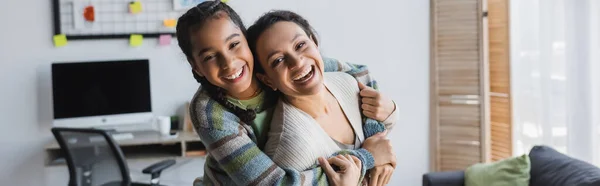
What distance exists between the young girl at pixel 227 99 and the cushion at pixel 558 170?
1.91 metres

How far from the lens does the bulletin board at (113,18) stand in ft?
11.4

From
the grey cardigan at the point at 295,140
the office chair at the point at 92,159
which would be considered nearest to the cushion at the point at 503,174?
the office chair at the point at 92,159

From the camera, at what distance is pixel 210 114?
36.8 inches

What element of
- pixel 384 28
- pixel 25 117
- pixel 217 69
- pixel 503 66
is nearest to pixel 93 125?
pixel 25 117

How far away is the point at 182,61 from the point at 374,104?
97.4 inches

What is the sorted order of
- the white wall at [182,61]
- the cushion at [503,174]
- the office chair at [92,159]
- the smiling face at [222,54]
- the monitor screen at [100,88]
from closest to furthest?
the smiling face at [222,54]
the cushion at [503,174]
the office chair at [92,159]
the monitor screen at [100,88]
the white wall at [182,61]

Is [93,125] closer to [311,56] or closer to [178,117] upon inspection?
[178,117]

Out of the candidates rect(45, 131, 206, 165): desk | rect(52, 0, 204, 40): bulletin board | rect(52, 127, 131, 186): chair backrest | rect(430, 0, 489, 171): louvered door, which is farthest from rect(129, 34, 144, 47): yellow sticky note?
rect(430, 0, 489, 171): louvered door

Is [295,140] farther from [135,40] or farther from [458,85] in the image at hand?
[458,85]

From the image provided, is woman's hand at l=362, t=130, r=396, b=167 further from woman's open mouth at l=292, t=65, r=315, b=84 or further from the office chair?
the office chair

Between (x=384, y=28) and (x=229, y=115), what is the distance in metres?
3.01

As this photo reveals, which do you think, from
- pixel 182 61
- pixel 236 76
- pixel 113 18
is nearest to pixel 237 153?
pixel 236 76

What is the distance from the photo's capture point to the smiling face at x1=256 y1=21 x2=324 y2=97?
3.10ft

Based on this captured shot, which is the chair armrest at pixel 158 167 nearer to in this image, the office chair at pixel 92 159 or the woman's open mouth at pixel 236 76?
the office chair at pixel 92 159
